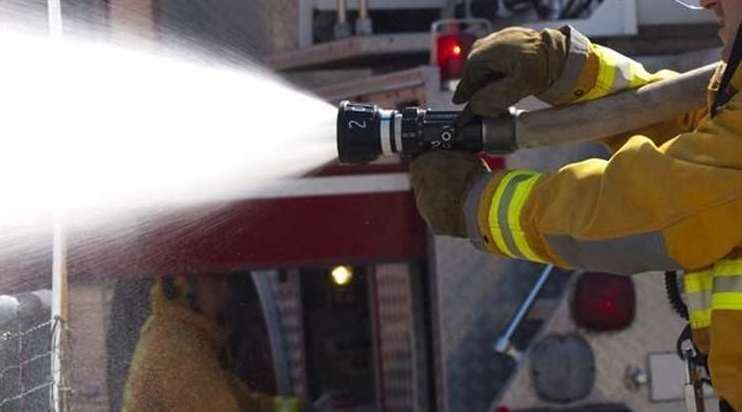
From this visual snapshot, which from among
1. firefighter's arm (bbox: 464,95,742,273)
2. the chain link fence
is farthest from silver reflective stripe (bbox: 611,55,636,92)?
the chain link fence

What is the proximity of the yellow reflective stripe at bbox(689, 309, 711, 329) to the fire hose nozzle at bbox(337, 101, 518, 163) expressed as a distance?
49 cm

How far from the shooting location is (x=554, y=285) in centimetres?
424

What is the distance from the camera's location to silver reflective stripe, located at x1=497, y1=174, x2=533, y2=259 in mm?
2348

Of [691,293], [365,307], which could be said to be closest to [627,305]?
[365,307]

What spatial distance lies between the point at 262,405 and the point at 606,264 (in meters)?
2.15

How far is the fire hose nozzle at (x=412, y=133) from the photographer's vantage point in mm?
2555

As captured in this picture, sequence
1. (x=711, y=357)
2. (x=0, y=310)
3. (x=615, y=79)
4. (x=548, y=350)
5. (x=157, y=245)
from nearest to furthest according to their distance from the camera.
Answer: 1. (x=711, y=357)
2. (x=0, y=310)
3. (x=615, y=79)
4. (x=157, y=245)
5. (x=548, y=350)

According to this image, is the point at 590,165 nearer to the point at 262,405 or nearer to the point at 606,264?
the point at 606,264

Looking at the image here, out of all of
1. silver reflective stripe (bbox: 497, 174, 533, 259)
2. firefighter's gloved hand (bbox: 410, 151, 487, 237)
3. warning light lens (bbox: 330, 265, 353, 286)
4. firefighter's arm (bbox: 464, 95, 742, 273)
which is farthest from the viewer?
warning light lens (bbox: 330, 265, 353, 286)

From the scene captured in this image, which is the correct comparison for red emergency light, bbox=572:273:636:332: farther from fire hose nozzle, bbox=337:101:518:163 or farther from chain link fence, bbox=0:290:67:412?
chain link fence, bbox=0:290:67:412

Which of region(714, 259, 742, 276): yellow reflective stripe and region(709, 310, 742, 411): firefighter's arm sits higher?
region(714, 259, 742, 276): yellow reflective stripe

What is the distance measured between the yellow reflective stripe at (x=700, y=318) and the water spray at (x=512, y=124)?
17.6 inches

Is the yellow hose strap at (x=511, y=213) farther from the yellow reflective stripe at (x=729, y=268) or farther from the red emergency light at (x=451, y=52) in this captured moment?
the red emergency light at (x=451, y=52)

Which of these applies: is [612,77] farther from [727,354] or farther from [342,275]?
[342,275]
